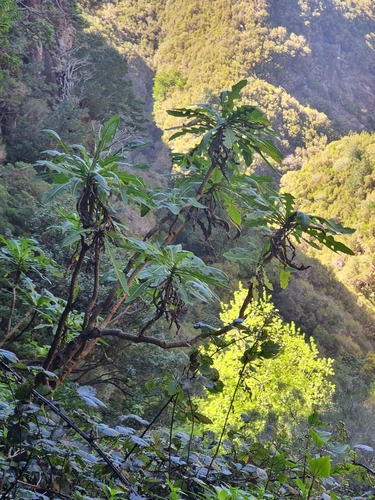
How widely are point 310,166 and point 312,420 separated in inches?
849

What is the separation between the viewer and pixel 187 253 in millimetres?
988

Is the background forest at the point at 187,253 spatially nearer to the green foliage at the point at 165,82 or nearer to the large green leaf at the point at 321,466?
the large green leaf at the point at 321,466

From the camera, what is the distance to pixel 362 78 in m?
29.2

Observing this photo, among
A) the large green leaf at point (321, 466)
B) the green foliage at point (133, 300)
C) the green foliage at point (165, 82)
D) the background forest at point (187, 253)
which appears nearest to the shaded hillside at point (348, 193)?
the background forest at point (187, 253)

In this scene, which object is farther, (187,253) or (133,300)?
(133,300)

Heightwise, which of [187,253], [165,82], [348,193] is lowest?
[187,253]

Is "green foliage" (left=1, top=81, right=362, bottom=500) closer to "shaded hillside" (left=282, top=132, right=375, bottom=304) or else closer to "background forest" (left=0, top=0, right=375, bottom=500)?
"background forest" (left=0, top=0, right=375, bottom=500)

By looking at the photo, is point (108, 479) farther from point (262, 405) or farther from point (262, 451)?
point (262, 405)

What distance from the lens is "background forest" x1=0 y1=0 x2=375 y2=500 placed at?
2.81 feet

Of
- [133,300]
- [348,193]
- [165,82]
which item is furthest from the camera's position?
[165,82]

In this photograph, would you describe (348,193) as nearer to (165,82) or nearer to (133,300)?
(165,82)

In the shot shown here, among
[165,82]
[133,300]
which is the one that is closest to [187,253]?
[133,300]

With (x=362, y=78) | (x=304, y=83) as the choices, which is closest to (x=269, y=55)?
(x=304, y=83)

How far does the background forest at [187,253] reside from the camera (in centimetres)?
85
